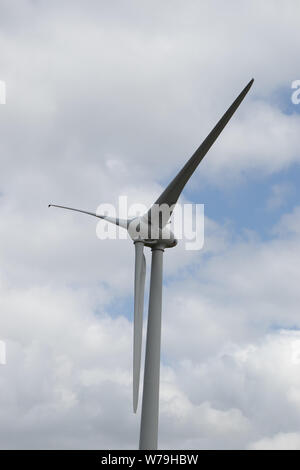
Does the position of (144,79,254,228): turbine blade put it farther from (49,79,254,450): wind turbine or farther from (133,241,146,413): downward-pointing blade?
(133,241,146,413): downward-pointing blade

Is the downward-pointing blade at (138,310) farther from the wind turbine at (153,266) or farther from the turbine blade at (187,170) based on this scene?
the turbine blade at (187,170)

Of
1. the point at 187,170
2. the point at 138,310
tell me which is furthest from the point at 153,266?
the point at 187,170

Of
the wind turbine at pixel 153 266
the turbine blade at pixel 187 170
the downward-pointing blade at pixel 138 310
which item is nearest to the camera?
the turbine blade at pixel 187 170

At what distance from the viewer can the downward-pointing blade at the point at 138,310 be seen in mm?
39312

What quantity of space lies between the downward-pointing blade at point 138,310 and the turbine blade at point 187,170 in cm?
168

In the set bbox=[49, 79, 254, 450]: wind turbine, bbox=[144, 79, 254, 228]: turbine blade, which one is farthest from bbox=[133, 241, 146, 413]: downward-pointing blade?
bbox=[144, 79, 254, 228]: turbine blade

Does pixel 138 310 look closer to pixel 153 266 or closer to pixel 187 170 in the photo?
pixel 153 266

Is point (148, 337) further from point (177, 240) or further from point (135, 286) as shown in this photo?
point (177, 240)

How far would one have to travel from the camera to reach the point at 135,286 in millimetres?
41281

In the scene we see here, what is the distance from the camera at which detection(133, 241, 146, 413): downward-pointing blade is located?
3931 centimetres

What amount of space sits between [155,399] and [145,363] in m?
1.69

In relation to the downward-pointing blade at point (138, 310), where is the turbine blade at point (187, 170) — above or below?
above

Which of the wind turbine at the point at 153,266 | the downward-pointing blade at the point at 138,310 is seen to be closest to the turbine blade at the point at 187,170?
the wind turbine at the point at 153,266

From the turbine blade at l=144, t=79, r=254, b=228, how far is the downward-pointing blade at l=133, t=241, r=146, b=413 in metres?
1.68
